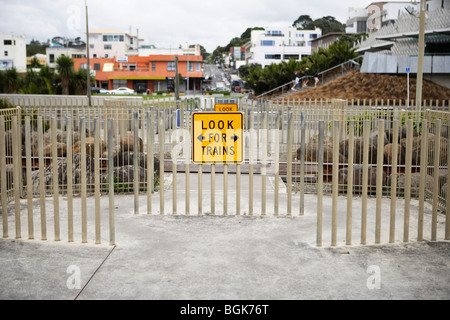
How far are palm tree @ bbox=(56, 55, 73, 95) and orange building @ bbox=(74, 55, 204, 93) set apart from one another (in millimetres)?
36919

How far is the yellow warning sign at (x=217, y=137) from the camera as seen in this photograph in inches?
350

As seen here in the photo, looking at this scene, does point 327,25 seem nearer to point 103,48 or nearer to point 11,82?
point 103,48

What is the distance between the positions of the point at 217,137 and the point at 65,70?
40120 mm

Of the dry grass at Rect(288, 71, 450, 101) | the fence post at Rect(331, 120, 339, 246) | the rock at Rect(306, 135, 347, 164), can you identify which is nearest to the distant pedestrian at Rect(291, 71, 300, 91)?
the dry grass at Rect(288, 71, 450, 101)

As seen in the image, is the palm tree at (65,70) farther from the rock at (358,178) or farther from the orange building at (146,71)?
the rock at (358,178)

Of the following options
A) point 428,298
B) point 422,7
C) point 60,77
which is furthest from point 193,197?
point 60,77

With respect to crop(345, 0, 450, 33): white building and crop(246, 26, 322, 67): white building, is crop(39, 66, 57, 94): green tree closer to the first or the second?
crop(345, 0, 450, 33): white building

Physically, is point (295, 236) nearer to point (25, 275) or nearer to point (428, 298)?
point (428, 298)

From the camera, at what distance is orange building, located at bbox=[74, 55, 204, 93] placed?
8475cm

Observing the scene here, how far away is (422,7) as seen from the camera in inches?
751

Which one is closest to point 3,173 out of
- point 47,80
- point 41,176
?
point 41,176

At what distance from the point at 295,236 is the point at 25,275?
4137 mm

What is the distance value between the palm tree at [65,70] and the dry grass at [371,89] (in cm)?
2002

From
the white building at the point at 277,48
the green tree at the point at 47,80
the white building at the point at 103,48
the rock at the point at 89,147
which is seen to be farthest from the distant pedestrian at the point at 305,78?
the white building at the point at 103,48
